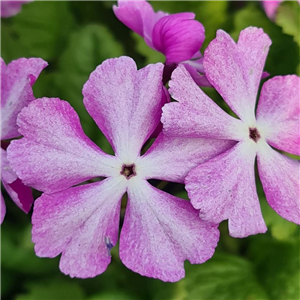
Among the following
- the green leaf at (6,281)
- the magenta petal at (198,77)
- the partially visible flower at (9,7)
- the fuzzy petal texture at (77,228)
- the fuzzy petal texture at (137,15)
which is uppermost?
the fuzzy petal texture at (137,15)

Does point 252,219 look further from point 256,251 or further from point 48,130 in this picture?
point 256,251

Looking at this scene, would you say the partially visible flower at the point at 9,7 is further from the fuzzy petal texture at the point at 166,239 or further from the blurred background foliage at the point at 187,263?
the fuzzy petal texture at the point at 166,239

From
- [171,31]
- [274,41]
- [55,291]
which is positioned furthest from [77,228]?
[274,41]

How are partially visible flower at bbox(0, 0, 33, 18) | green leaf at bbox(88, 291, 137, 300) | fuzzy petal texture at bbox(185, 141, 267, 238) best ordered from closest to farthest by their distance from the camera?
fuzzy petal texture at bbox(185, 141, 267, 238), green leaf at bbox(88, 291, 137, 300), partially visible flower at bbox(0, 0, 33, 18)

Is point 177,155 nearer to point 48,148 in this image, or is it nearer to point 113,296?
point 48,148

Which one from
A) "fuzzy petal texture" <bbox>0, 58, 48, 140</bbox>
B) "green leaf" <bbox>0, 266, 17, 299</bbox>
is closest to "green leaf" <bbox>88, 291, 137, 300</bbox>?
"green leaf" <bbox>0, 266, 17, 299</bbox>

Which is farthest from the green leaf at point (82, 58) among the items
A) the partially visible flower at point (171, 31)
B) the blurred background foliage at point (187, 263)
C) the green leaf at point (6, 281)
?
the green leaf at point (6, 281)

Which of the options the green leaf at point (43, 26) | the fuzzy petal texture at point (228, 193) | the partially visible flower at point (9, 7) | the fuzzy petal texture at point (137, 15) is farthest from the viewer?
the green leaf at point (43, 26)

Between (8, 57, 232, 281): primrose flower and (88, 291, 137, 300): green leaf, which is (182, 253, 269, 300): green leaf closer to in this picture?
(88, 291, 137, 300): green leaf

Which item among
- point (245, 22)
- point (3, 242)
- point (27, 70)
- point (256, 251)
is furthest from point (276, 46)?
point (3, 242)

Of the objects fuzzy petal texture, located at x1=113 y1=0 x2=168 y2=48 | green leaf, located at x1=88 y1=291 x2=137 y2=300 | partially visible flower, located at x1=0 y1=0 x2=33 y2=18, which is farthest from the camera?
partially visible flower, located at x1=0 y1=0 x2=33 y2=18
